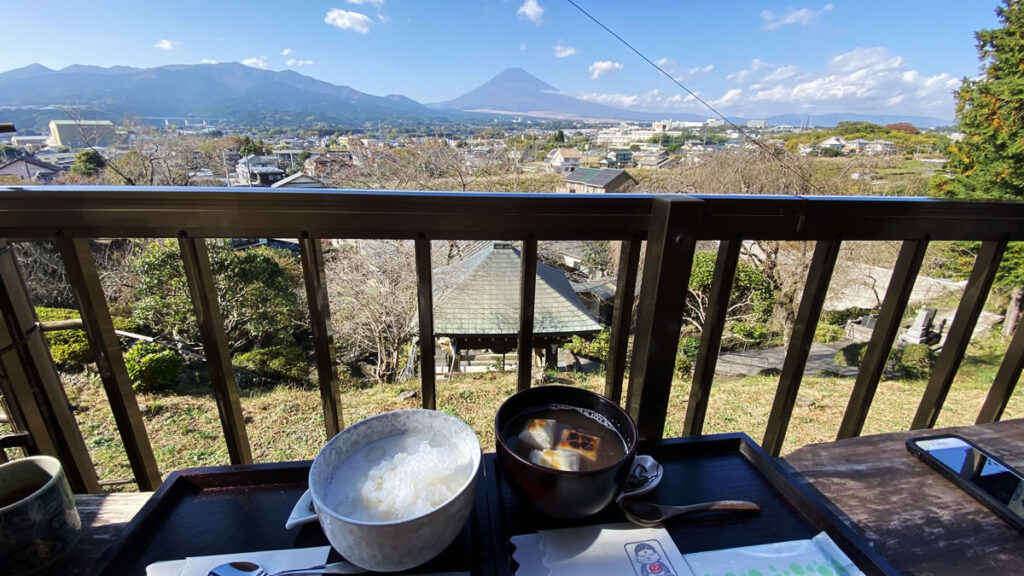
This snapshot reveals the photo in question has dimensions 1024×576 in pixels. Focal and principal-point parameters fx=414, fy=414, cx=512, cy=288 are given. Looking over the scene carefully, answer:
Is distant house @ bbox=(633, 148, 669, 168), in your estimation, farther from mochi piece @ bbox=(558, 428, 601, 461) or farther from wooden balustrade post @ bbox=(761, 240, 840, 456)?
mochi piece @ bbox=(558, 428, 601, 461)

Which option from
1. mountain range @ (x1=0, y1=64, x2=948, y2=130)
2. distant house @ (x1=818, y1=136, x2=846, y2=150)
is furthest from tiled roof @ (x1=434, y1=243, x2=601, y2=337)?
distant house @ (x1=818, y1=136, x2=846, y2=150)

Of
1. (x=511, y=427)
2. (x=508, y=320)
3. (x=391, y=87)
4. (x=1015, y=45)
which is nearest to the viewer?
(x=511, y=427)

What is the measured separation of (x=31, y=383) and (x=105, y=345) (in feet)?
0.68

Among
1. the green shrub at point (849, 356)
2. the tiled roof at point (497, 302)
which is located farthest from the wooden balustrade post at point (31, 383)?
the green shrub at point (849, 356)

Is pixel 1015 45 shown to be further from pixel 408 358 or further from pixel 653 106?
pixel 408 358

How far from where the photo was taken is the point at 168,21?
892 centimetres

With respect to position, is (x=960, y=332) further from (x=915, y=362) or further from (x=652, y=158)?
(x=915, y=362)

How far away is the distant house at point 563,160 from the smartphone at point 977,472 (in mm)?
10928

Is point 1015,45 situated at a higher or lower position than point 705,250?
higher

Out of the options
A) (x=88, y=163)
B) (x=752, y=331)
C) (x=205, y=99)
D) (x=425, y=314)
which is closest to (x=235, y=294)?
(x=88, y=163)

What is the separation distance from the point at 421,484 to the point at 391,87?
17.8 meters

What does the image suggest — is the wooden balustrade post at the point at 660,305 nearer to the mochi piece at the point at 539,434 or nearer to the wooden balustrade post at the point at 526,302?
the wooden balustrade post at the point at 526,302

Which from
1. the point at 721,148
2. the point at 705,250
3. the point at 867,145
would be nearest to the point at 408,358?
the point at 705,250

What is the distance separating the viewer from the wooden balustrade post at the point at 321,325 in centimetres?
84
